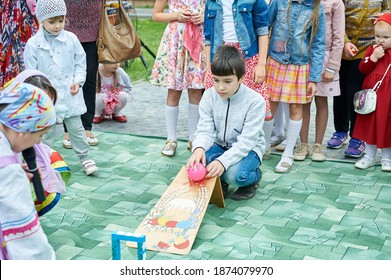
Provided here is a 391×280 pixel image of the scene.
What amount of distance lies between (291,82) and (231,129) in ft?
2.65

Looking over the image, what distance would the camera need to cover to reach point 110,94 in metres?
5.92

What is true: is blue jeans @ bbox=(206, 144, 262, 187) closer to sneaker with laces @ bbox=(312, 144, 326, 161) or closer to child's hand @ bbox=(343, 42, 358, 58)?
sneaker with laces @ bbox=(312, 144, 326, 161)

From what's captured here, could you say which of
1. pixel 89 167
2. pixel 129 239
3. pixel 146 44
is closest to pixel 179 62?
pixel 89 167

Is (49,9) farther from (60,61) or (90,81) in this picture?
(90,81)

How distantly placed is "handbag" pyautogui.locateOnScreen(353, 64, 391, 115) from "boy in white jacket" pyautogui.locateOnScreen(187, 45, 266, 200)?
0.89 m

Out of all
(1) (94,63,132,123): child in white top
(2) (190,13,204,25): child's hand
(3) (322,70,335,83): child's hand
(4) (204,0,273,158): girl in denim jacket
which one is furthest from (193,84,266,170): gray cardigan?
(1) (94,63,132,123): child in white top

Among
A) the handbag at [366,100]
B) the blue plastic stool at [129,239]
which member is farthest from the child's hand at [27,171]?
the handbag at [366,100]

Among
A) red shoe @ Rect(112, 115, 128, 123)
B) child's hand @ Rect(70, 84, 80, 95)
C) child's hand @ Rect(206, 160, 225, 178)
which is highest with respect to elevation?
child's hand @ Rect(70, 84, 80, 95)

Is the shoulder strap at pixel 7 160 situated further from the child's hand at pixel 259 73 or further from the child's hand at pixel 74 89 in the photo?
the child's hand at pixel 259 73

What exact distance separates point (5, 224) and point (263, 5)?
2.61m

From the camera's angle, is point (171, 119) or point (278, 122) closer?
point (171, 119)

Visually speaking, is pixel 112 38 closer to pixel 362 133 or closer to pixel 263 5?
pixel 263 5

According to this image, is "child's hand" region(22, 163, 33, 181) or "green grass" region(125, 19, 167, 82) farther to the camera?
"green grass" region(125, 19, 167, 82)

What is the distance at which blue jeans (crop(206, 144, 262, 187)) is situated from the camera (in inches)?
157
